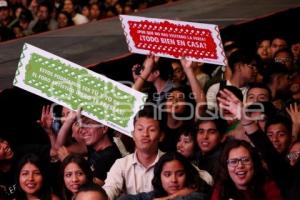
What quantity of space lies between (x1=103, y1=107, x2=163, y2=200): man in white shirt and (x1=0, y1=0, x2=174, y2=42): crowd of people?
22.1ft

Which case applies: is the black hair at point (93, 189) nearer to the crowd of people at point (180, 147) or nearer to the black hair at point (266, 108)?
the crowd of people at point (180, 147)

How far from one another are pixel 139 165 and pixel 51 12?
7836 millimetres

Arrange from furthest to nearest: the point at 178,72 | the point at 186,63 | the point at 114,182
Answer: the point at 178,72 → the point at 186,63 → the point at 114,182

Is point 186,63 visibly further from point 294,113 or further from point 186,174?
point 186,174

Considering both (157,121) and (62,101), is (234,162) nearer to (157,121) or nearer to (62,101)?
(157,121)

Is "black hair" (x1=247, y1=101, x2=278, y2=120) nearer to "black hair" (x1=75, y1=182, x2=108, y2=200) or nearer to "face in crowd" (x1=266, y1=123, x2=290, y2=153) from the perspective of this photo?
"face in crowd" (x1=266, y1=123, x2=290, y2=153)

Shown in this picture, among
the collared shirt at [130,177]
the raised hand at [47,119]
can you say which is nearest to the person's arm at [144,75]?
the raised hand at [47,119]

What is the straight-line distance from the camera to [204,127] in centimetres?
589

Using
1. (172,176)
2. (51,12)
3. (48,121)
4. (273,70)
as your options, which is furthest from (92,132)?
(51,12)

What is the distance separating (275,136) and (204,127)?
1.61 feet

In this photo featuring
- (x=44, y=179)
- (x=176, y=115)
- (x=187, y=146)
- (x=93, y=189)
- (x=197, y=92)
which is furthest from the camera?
(x=197, y=92)

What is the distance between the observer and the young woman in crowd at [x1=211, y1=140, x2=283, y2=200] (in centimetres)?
500

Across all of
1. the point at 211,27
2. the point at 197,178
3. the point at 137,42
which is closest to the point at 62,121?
the point at 137,42

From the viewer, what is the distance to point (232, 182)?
5039mm
